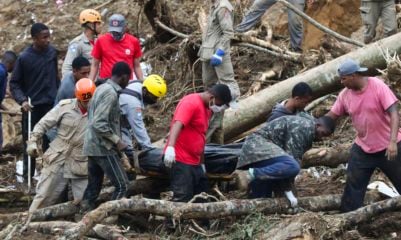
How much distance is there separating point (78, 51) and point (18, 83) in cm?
77

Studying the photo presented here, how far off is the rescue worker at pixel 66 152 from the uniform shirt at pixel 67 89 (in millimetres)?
563

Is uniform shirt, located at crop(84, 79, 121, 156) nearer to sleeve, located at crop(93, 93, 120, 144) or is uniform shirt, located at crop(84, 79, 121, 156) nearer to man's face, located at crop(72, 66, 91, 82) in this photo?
sleeve, located at crop(93, 93, 120, 144)

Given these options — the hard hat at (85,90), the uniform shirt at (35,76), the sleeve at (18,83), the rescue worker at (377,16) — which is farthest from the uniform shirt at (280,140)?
the rescue worker at (377,16)

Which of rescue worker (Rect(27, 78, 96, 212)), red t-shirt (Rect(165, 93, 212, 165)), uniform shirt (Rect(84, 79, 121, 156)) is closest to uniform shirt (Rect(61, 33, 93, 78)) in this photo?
rescue worker (Rect(27, 78, 96, 212))

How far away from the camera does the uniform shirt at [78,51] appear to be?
11.0 metres

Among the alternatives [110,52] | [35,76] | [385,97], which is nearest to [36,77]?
[35,76]

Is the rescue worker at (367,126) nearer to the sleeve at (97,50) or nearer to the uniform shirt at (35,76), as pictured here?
the sleeve at (97,50)

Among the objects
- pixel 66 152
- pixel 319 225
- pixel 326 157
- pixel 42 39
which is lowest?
pixel 326 157

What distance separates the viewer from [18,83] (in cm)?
1107

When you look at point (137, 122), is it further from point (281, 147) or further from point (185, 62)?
point (185, 62)

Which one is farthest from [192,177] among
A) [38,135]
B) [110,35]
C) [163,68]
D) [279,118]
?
[163,68]

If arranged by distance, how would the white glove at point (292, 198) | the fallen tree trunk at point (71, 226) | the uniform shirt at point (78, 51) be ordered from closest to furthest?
1. the fallen tree trunk at point (71, 226)
2. the white glove at point (292, 198)
3. the uniform shirt at point (78, 51)

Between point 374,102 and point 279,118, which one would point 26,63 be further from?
point 374,102

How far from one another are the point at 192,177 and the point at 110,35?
2615 mm
